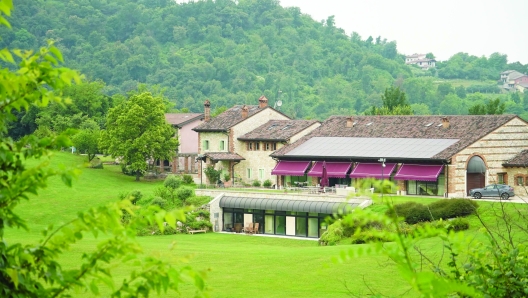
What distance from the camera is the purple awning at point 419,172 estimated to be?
5625cm

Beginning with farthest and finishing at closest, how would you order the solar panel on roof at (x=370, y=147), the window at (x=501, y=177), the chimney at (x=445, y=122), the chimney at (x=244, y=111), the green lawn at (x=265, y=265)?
1. the chimney at (x=244, y=111)
2. the chimney at (x=445, y=122)
3. the window at (x=501, y=177)
4. the solar panel on roof at (x=370, y=147)
5. the green lawn at (x=265, y=265)

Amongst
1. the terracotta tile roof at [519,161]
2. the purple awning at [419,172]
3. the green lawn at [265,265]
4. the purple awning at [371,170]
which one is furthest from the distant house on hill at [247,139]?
the terracotta tile roof at [519,161]

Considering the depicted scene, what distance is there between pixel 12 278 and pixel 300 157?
56.3 meters

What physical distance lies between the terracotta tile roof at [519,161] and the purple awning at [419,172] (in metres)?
5.02

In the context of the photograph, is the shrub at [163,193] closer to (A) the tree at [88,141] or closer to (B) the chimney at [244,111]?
(B) the chimney at [244,111]

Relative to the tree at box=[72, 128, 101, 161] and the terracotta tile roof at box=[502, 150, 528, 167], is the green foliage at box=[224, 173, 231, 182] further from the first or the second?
the terracotta tile roof at box=[502, 150, 528, 167]

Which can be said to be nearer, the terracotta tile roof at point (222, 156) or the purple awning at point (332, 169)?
the purple awning at point (332, 169)

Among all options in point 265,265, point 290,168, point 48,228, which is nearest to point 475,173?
point 290,168

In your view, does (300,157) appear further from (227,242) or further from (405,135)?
(227,242)

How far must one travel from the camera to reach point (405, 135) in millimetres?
62656

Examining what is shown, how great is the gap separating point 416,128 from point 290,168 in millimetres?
9530

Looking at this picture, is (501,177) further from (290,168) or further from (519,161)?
(290,168)

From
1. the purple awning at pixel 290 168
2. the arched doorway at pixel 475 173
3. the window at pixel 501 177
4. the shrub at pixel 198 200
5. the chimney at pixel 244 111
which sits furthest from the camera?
the chimney at pixel 244 111

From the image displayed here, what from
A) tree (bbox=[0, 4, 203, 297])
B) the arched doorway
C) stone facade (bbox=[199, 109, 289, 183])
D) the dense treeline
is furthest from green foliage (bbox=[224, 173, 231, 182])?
the dense treeline
